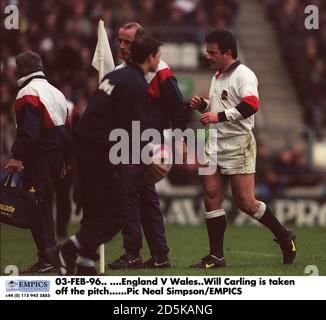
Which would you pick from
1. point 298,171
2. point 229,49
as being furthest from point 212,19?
point 229,49

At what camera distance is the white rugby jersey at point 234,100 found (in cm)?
1180

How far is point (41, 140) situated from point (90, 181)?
1.63m

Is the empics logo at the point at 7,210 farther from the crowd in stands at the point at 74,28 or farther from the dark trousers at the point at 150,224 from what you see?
the crowd in stands at the point at 74,28

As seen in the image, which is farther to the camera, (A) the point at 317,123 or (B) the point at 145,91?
(A) the point at 317,123

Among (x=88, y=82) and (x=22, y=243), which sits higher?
(x=88, y=82)

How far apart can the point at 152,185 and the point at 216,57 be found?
1.35m

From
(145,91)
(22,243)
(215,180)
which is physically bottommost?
(22,243)

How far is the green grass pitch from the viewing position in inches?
472

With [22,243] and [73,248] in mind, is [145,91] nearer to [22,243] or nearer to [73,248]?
[73,248]

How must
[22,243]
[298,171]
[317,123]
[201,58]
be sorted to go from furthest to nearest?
[201,58] < [317,123] < [298,171] < [22,243]

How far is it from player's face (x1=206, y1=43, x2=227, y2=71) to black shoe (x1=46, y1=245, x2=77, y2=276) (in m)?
2.46

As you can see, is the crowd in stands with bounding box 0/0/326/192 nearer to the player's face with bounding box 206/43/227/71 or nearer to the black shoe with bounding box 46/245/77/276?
the player's face with bounding box 206/43/227/71

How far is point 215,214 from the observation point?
12195 millimetres

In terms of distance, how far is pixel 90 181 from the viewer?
10.5 metres
